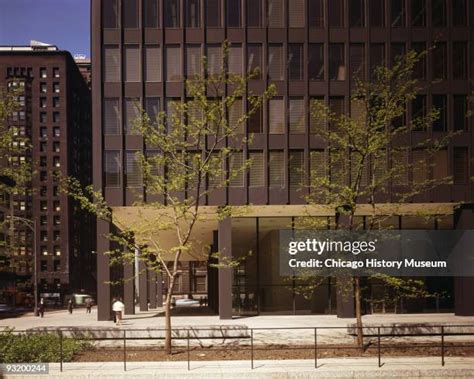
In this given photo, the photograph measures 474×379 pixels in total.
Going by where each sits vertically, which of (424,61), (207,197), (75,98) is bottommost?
(207,197)

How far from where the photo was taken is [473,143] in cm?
3875

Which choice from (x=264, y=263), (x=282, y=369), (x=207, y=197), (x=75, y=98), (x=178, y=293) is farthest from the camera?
(x=75, y=98)

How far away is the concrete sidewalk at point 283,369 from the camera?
56.4ft

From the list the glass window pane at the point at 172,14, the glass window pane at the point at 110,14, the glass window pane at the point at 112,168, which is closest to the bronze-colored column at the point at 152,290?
the glass window pane at the point at 112,168

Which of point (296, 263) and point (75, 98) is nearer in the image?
point (296, 263)

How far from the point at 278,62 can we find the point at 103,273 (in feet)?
53.8

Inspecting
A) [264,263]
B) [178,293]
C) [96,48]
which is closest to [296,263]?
[264,263]

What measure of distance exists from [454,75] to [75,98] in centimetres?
10703

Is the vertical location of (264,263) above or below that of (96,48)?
below

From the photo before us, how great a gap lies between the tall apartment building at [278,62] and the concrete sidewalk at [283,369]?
64.9 feet

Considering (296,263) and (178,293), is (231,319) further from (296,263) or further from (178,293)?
(178,293)

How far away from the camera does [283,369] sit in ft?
58.7

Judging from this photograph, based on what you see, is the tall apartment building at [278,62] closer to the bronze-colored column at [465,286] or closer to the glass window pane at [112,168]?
the glass window pane at [112,168]

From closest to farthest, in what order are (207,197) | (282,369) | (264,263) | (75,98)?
1. (282,369)
2. (207,197)
3. (264,263)
4. (75,98)
